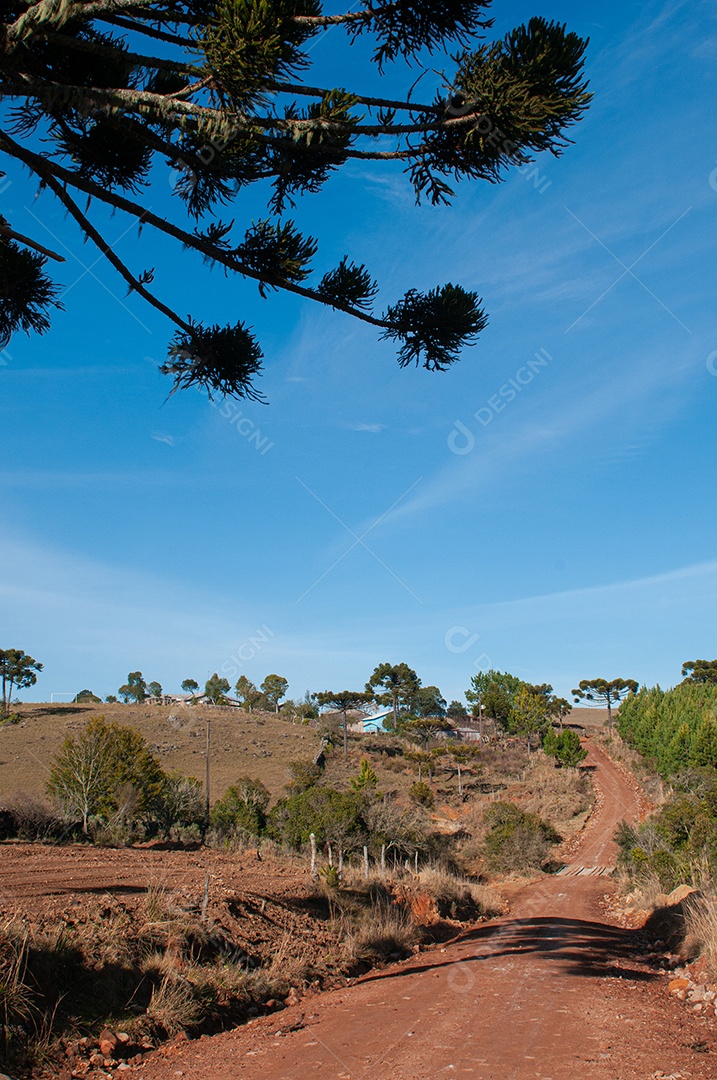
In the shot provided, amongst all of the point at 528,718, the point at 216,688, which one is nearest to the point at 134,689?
the point at 216,688

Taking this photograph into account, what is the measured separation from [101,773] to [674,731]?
126 ft

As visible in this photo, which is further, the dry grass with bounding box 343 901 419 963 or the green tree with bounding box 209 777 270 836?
the green tree with bounding box 209 777 270 836

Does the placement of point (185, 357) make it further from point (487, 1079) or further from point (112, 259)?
point (487, 1079)

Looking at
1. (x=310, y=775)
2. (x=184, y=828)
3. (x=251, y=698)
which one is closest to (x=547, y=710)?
(x=251, y=698)

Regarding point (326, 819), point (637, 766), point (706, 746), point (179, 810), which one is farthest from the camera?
point (637, 766)

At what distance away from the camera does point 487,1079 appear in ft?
14.7

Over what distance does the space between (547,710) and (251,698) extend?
126 feet

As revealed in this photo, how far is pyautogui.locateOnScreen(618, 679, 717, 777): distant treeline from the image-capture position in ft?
124

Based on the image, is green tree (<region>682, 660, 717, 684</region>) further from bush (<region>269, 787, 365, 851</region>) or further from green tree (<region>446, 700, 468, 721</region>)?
bush (<region>269, 787, 365, 851</region>)

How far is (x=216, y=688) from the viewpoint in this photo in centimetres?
9019

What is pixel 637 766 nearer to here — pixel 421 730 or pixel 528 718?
pixel 528 718

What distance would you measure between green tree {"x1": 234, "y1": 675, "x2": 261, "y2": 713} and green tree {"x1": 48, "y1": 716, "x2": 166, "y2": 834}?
224 feet

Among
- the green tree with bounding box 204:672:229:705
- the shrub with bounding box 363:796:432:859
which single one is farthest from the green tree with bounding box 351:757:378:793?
the green tree with bounding box 204:672:229:705

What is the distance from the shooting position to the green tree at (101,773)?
2167 centimetres
